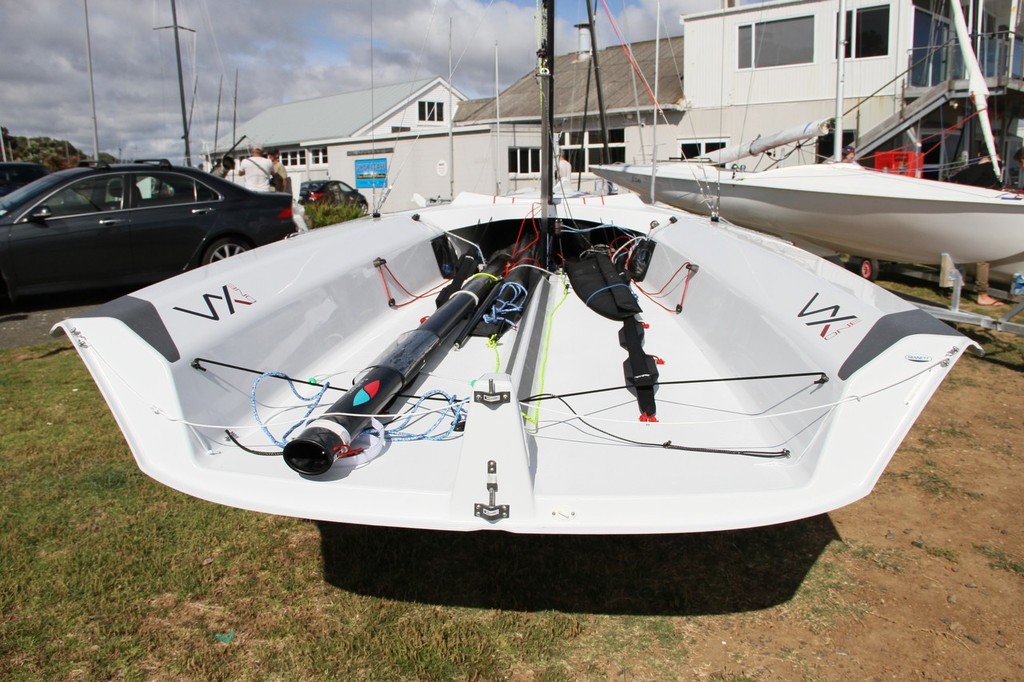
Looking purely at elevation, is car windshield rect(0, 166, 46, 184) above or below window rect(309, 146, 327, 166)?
below

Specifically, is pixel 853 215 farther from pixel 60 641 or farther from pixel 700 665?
pixel 60 641

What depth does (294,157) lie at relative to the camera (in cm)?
3366

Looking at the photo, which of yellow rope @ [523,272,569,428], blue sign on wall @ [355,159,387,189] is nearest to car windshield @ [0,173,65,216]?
yellow rope @ [523,272,569,428]

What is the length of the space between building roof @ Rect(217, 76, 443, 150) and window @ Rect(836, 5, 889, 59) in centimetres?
1805

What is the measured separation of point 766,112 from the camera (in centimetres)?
1745

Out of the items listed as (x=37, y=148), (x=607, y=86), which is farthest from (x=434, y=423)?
(x=37, y=148)

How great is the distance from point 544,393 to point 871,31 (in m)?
17.0

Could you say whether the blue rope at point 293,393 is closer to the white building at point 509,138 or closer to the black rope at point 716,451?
the black rope at point 716,451

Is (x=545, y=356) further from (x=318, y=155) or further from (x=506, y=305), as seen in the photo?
(x=318, y=155)

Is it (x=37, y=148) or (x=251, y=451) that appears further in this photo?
(x=37, y=148)

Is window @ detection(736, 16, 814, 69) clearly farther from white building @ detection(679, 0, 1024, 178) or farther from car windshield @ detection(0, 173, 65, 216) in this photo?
car windshield @ detection(0, 173, 65, 216)

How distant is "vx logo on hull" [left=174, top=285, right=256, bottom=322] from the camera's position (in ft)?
9.50

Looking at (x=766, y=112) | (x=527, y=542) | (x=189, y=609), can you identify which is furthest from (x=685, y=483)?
(x=766, y=112)

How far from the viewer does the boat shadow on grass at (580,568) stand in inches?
102
